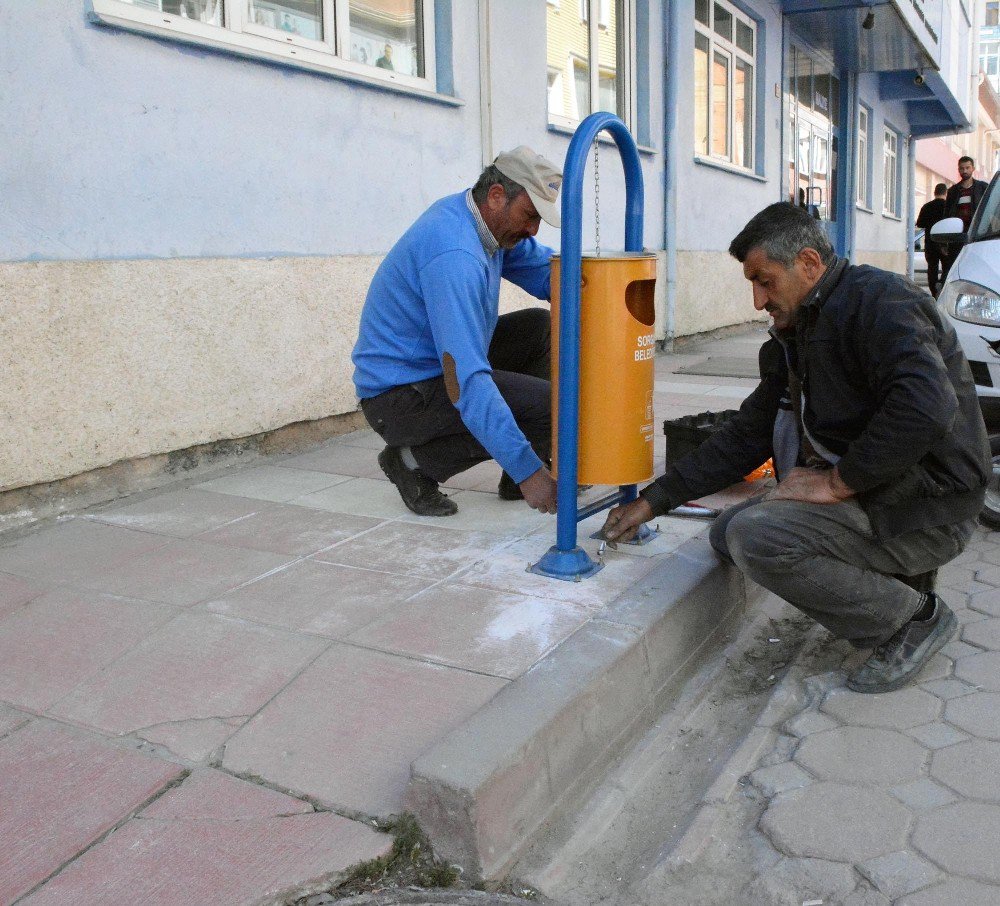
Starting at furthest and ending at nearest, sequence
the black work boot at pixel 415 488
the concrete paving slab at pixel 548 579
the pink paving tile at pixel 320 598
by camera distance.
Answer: the black work boot at pixel 415 488 → the concrete paving slab at pixel 548 579 → the pink paving tile at pixel 320 598

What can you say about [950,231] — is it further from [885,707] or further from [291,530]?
[291,530]

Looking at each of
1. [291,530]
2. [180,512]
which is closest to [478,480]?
[291,530]

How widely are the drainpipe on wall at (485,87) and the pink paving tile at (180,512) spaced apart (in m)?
3.41

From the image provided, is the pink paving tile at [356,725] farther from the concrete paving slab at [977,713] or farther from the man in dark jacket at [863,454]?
the concrete paving slab at [977,713]

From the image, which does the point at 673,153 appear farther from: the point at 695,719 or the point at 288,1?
the point at 695,719

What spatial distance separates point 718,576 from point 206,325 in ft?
9.08

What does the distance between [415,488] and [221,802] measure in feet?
6.80

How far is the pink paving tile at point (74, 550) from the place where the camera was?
11.4 ft

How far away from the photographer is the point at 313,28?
18.1 ft

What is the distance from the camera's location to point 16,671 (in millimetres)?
2725

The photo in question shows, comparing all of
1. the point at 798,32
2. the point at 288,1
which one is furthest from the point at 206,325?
the point at 798,32

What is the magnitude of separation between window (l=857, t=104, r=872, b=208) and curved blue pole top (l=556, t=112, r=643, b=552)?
1797cm

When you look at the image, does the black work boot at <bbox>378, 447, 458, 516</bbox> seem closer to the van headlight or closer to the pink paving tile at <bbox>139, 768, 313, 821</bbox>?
the pink paving tile at <bbox>139, 768, 313, 821</bbox>

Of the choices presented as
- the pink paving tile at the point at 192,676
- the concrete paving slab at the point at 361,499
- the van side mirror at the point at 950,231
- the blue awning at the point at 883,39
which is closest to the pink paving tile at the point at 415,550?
the concrete paving slab at the point at 361,499
